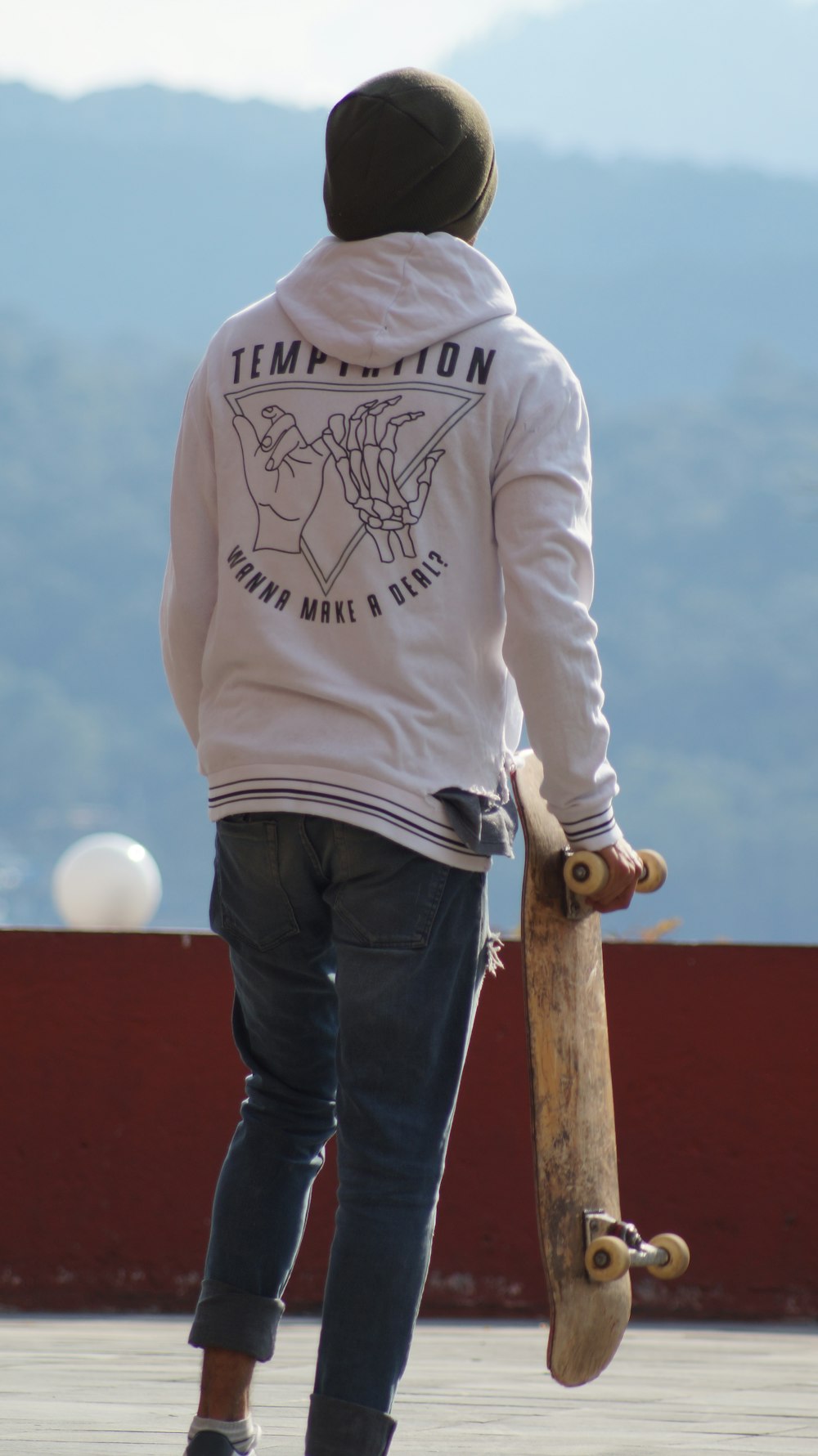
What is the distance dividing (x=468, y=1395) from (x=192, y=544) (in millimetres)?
1772

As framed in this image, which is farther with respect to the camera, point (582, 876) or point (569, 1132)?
point (569, 1132)

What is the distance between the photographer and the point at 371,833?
222 cm

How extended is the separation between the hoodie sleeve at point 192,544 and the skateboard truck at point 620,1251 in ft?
2.63

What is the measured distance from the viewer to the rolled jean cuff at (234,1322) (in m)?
2.33

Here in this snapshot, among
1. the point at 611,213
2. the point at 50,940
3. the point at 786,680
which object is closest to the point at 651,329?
the point at 611,213

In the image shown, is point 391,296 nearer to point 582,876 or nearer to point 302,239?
point 582,876

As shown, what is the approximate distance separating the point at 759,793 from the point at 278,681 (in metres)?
108

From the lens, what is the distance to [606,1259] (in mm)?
2447

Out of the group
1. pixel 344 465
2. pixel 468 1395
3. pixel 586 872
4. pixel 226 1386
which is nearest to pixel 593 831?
pixel 586 872

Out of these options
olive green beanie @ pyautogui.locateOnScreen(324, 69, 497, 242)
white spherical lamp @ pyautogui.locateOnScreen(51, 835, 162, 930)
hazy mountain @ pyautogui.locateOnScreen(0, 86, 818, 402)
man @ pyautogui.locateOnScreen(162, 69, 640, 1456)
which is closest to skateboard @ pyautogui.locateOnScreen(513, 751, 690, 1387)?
man @ pyautogui.locateOnScreen(162, 69, 640, 1456)

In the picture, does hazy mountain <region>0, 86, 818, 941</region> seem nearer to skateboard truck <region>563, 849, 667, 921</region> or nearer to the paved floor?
the paved floor

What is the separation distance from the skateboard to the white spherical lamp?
7.83 meters

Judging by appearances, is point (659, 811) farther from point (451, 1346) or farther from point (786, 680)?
point (451, 1346)

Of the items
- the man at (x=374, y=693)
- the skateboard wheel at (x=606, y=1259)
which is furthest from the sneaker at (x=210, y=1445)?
the skateboard wheel at (x=606, y=1259)
